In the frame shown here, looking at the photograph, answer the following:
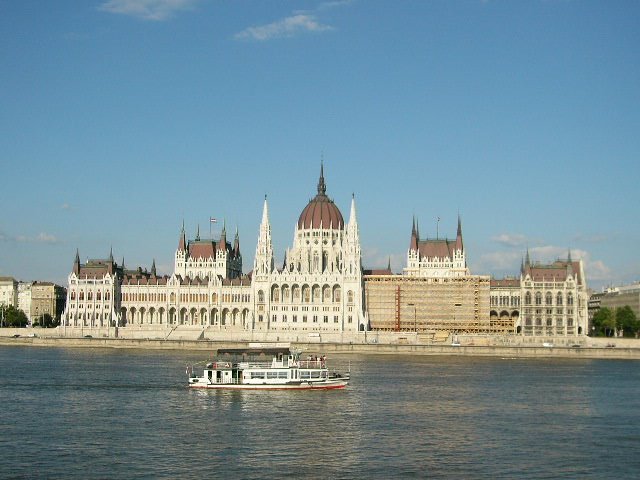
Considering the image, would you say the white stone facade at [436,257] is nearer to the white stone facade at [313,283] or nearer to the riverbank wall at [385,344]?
the white stone facade at [313,283]

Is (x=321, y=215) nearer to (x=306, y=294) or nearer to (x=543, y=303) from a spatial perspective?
(x=306, y=294)

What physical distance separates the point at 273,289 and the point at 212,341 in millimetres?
20419

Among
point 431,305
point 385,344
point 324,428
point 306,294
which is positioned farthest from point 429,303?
point 324,428

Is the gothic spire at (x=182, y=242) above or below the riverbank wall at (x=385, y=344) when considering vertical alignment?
above

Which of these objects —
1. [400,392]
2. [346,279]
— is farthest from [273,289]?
[400,392]

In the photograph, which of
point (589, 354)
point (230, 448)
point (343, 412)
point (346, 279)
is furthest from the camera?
point (346, 279)

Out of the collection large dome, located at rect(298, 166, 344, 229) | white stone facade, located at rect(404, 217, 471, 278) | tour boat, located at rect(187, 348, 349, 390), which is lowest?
tour boat, located at rect(187, 348, 349, 390)

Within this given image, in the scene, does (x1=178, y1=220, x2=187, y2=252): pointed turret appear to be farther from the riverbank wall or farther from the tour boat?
the tour boat

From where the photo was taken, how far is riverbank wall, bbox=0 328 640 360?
425 feet

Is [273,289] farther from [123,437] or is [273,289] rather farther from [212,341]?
[123,437]

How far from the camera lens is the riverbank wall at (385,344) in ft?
425

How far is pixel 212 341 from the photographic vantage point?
137125 mm

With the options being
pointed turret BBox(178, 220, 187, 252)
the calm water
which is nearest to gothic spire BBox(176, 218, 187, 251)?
pointed turret BBox(178, 220, 187, 252)

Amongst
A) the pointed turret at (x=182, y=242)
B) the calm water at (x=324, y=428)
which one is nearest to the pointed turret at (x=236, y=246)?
the pointed turret at (x=182, y=242)
